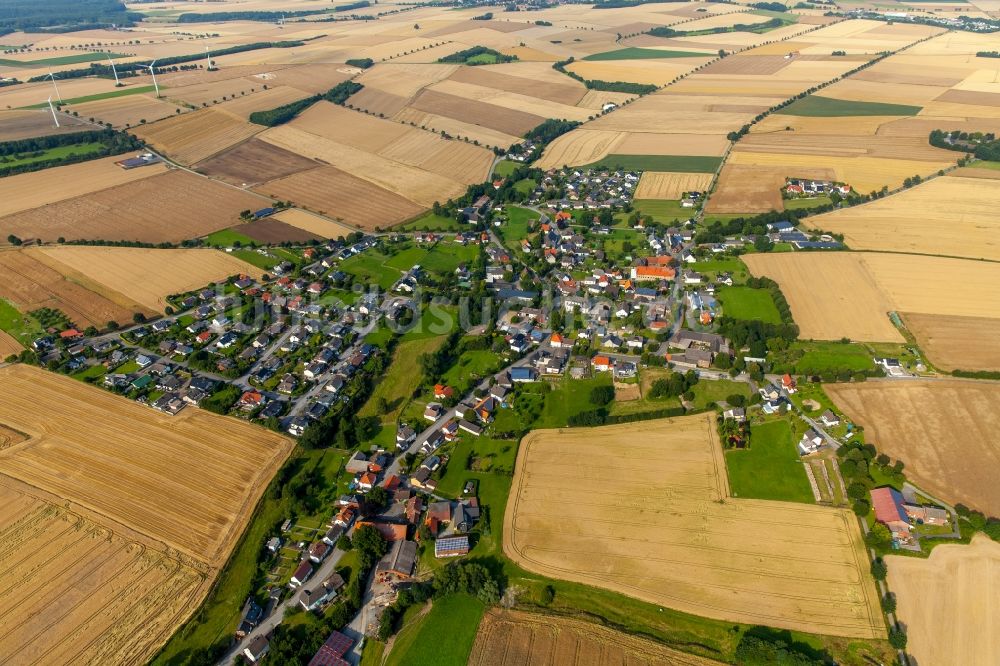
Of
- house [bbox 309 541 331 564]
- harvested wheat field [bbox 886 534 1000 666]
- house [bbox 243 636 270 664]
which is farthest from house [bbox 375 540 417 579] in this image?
harvested wheat field [bbox 886 534 1000 666]

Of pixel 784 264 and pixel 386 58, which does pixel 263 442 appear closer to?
pixel 784 264

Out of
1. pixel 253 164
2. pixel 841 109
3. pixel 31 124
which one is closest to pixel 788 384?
pixel 253 164

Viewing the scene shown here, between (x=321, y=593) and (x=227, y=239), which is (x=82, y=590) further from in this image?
(x=227, y=239)

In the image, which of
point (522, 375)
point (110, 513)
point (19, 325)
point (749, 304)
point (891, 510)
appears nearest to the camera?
point (891, 510)

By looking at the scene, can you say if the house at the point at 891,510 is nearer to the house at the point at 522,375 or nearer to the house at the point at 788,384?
the house at the point at 788,384

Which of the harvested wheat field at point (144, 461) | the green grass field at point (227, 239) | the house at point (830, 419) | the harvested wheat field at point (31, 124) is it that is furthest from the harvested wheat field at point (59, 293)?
the house at point (830, 419)

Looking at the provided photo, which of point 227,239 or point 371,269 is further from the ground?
point 227,239

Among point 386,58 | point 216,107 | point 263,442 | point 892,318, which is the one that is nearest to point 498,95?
point 386,58
